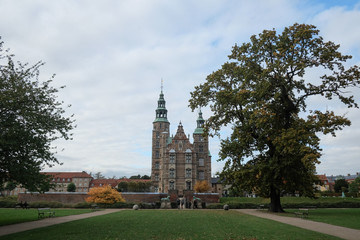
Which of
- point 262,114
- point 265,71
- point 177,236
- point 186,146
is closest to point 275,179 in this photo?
point 262,114

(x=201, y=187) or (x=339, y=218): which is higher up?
(x=201, y=187)

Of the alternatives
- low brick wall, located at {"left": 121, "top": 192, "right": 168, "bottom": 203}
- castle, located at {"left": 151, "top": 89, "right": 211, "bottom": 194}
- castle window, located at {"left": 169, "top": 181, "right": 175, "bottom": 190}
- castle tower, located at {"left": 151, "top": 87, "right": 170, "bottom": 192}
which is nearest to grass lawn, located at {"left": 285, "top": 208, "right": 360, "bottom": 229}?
low brick wall, located at {"left": 121, "top": 192, "right": 168, "bottom": 203}

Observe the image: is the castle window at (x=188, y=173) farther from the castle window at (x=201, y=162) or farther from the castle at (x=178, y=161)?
the castle window at (x=201, y=162)

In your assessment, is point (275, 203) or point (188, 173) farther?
point (188, 173)

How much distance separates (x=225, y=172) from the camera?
27.1m

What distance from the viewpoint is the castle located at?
196 ft

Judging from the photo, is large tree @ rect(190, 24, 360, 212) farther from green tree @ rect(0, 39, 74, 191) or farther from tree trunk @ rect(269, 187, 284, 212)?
green tree @ rect(0, 39, 74, 191)

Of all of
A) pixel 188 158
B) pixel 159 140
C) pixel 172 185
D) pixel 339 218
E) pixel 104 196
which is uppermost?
pixel 159 140

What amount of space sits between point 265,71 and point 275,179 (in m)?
9.45

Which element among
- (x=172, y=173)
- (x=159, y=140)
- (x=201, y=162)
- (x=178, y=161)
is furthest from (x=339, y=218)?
(x=159, y=140)

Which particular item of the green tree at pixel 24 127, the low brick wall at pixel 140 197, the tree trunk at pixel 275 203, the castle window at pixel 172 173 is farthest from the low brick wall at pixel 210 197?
the green tree at pixel 24 127

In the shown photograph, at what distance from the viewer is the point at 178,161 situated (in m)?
60.8

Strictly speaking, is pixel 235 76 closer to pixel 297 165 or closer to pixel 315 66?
pixel 315 66

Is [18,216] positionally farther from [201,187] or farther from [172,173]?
[172,173]
